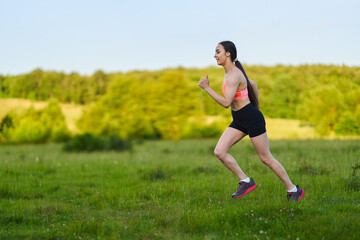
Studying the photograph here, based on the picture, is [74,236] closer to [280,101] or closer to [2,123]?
[2,123]

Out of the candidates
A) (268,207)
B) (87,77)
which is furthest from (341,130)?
(268,207)

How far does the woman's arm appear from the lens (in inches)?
180

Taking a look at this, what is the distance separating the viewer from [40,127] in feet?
149

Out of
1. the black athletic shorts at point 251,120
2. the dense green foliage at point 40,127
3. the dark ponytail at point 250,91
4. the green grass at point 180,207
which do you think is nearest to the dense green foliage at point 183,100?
the dense green foliage at point 40,127

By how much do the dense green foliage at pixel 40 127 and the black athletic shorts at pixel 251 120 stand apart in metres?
42.8

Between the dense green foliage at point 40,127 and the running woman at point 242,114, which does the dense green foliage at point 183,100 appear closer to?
the dense green foliage at point 40,127

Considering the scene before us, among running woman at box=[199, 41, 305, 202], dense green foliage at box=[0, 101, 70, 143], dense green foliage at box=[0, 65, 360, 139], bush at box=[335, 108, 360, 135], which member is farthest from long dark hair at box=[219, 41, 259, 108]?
bush at box=[335, 108, 360, 135]

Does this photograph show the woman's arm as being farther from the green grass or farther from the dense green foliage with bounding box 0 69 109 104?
the dense green foliage with bounding box 0 69 109 104

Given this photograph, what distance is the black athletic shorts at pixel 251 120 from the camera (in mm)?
4832

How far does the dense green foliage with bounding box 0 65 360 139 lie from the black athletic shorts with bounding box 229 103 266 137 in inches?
1589

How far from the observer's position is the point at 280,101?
60.3 m

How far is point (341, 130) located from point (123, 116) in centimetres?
3146

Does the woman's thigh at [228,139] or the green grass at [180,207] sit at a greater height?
the woman's thigh at [228,139]

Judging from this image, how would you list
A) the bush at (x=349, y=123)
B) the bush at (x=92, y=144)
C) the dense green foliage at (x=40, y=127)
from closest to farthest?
1. the bush at (x=92, y=144)
2. the dense green foliage at (x=40, y=127)
3. the bush at (x=349, y=123)
